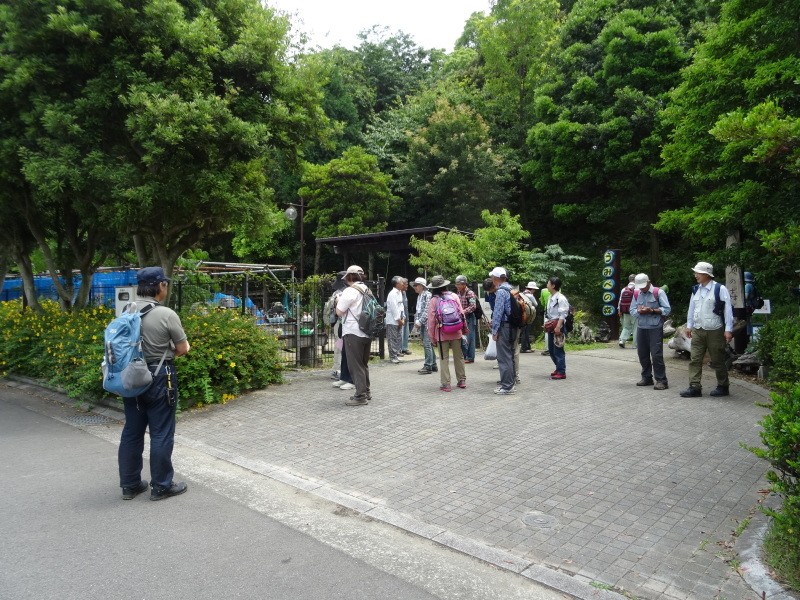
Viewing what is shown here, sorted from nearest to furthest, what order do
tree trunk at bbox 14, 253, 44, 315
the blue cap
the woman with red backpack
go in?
the blue cap → the woman with red backpack → tree trunk at bbox 14, 253, 44, 315

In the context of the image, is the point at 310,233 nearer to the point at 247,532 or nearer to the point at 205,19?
the point at 205,19

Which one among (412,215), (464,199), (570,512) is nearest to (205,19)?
(570,512)

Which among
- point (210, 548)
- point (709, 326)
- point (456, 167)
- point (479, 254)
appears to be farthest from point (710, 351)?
point (456, 167)

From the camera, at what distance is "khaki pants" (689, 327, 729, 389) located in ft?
25.3

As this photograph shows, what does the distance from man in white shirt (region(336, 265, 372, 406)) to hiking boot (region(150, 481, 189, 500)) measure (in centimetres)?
330

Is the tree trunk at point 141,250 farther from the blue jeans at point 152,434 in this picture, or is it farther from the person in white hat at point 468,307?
the blue jeans at point 152,434

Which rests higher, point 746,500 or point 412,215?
point 412,215

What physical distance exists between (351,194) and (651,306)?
20726 millimetres

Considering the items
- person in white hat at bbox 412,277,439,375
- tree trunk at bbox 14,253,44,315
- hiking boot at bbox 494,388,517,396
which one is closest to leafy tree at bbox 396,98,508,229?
person in white hat at bbox 412,277,439,375

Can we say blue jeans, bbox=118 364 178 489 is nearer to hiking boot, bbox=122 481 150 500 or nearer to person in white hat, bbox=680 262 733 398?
hiking boot, bbox=122 481 150 500

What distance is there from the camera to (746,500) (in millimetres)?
4441

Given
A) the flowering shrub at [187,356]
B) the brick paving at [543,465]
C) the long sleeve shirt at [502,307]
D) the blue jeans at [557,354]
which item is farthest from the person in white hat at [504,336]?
the flowering shrub at [187,356]

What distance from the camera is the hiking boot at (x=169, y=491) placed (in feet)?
15.3

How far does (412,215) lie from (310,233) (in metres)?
6.31
